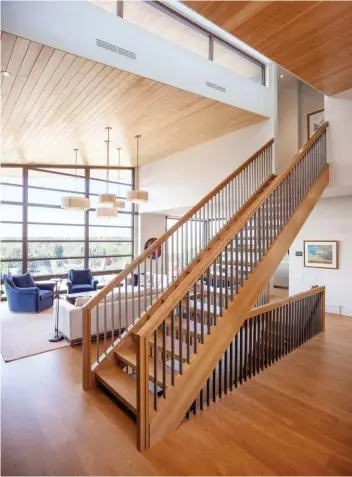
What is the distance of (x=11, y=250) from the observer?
7.84 meters

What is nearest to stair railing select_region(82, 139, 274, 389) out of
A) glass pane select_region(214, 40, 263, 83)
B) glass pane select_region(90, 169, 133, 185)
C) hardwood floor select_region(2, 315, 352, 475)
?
hardwood floor select_region(2, 315, 352, 475)

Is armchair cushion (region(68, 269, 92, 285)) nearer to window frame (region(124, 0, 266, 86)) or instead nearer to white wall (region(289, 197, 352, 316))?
white wall (region(289, 197, 352, 316))

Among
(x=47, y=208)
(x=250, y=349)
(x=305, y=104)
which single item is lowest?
(x=250, y=349)

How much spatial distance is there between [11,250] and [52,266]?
1.21 meters

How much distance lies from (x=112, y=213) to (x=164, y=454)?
16.8 feet

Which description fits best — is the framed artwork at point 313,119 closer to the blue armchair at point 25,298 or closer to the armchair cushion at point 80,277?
the armchair cushion at point 80,277

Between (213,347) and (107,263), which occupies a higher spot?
(107,263)

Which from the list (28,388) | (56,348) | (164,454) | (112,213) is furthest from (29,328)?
(164,454)

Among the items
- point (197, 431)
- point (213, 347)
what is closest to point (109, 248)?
point (213, 347)


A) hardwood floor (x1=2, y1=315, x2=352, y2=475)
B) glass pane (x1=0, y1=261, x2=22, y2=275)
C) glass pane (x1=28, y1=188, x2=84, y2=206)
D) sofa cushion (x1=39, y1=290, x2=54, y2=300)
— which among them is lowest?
hardwood floor (x1=2, y1=315, x2=352, y2=475)

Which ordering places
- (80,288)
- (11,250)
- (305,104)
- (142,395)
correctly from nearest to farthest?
(142,395) → (80,288) → (11,250) → (305,104)

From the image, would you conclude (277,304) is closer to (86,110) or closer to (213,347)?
(213,347)

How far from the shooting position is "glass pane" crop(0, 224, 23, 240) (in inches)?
306

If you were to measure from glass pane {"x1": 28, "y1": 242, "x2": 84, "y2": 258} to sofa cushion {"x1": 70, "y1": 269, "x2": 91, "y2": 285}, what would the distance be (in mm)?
1204
